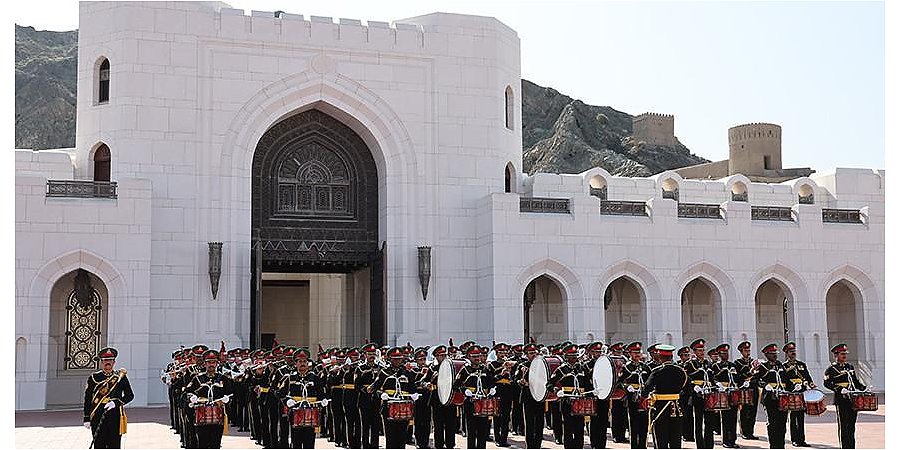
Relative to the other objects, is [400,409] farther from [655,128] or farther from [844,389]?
[655,128]

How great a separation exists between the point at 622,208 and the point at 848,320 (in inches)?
319

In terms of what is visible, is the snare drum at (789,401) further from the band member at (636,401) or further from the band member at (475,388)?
the band member at (475,388)

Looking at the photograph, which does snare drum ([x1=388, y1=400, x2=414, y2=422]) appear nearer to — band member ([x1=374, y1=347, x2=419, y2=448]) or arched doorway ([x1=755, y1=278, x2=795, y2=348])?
band member ([x1=374, y1=347, x2=419, y2=448])

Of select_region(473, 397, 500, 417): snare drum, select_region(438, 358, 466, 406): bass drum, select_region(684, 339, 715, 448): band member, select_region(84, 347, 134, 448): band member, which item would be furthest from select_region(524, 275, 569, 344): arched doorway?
select_region(84, 347, 134, 448): band member

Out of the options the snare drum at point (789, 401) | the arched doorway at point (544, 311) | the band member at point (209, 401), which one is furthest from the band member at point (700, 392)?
the arched doorway at point (544, 311)

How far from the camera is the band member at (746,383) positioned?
16391mm

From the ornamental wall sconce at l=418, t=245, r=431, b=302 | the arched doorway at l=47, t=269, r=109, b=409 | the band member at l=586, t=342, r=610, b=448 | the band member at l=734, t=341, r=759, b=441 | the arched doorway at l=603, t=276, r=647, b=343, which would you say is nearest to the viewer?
the band member at l=586, t=342, r=610, b=448

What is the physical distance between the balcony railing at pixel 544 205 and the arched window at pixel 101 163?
1058 centimetres

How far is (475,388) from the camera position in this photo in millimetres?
14852

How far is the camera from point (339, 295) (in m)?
35.6

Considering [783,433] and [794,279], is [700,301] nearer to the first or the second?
[794,279]

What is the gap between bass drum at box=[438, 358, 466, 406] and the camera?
47.1ft

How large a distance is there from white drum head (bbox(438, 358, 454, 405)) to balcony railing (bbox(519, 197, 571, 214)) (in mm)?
11626

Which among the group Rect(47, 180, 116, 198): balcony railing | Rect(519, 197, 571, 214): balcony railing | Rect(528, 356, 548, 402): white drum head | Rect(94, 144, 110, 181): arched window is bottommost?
Rect(528, 356, 548, 402): white drum head
